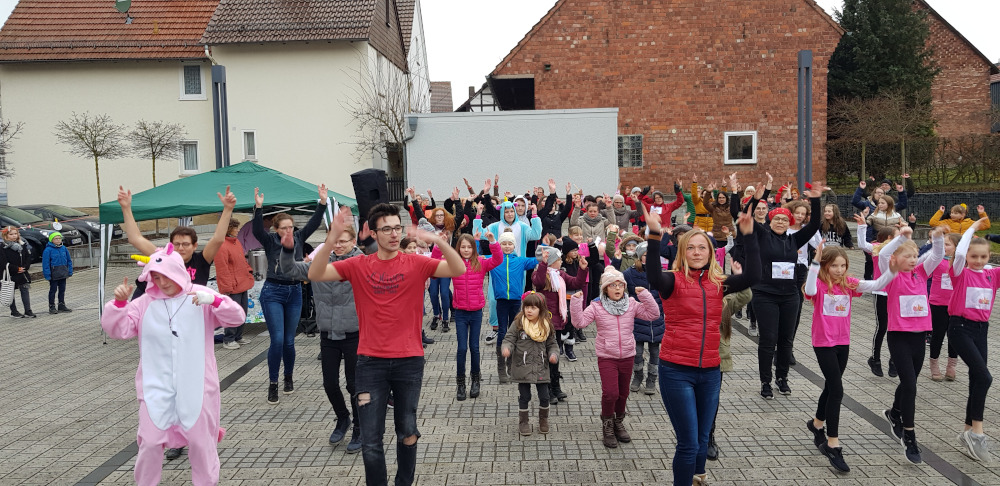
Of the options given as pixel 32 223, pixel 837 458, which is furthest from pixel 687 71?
pixel 837 458

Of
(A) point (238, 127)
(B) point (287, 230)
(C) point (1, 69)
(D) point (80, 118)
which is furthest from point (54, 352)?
(C) point (1, 69)

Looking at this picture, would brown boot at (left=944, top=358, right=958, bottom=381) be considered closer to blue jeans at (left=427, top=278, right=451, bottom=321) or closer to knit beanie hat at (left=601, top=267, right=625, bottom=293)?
knit beanie hat at (left=601, top=267, right=625, bottom=293)

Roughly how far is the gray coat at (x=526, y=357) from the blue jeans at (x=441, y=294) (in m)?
4.76

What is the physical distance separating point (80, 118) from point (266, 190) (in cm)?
2163

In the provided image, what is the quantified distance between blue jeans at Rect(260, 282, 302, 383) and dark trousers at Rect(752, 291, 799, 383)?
4.45 m

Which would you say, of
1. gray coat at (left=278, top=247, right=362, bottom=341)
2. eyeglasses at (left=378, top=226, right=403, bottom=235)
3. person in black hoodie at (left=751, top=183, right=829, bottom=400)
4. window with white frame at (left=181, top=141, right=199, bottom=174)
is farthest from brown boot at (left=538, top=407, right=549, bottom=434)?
window with white frame at (left=181, top=141, right=199, bottom=174)

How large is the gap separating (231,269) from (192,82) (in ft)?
73.3

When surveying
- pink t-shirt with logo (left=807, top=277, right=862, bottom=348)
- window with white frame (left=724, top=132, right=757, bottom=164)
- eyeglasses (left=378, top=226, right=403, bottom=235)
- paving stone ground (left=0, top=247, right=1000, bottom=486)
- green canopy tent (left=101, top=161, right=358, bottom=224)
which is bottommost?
paving stone ground (left=0, top=247, right=1000, bottom=486)

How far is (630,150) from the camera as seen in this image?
27609 millimetres

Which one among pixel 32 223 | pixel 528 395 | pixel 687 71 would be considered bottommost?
pixel 528 395

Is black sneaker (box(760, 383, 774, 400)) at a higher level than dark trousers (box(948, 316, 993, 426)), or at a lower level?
lower

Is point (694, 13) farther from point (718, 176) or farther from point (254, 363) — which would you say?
point (254, 363)

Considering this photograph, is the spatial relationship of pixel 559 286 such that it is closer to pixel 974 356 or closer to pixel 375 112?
pixel 974 356

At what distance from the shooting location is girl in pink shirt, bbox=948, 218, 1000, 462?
5.81 meters
